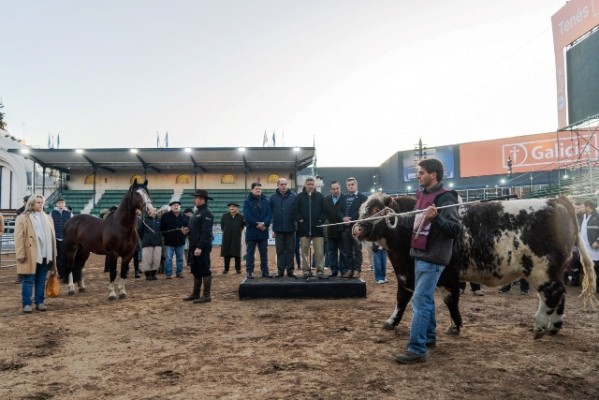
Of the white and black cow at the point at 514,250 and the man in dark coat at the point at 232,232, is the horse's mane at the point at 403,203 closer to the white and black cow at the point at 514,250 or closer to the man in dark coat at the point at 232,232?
the white and black cow at the point at 514,250

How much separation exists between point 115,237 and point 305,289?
4.18 m

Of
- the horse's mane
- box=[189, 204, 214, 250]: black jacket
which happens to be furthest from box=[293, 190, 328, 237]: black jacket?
the horse's mane

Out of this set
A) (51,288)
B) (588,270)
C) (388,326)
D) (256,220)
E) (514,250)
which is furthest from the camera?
(256,220)

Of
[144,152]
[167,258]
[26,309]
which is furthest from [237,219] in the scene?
[144,152]

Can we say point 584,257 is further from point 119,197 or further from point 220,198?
point 119,197

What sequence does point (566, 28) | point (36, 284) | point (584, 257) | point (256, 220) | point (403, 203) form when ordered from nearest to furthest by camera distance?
1. point (584, 257)
2. point (403, 203)
3. point (36, 284)
4. point (256, 220)
5. point (566, 28)

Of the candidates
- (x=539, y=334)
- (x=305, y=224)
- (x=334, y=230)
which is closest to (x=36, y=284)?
(x=305, y=224)

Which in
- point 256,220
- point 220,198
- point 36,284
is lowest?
point 36,284

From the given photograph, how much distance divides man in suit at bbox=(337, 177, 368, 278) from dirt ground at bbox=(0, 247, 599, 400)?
188 cm

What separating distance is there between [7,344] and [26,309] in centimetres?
200

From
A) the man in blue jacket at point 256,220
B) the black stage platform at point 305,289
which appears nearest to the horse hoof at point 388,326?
the black stage platform at point 305,289

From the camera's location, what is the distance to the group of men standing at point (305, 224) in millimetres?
8516

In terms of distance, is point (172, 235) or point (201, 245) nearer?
point (201, 245)

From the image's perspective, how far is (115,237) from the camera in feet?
25.5
